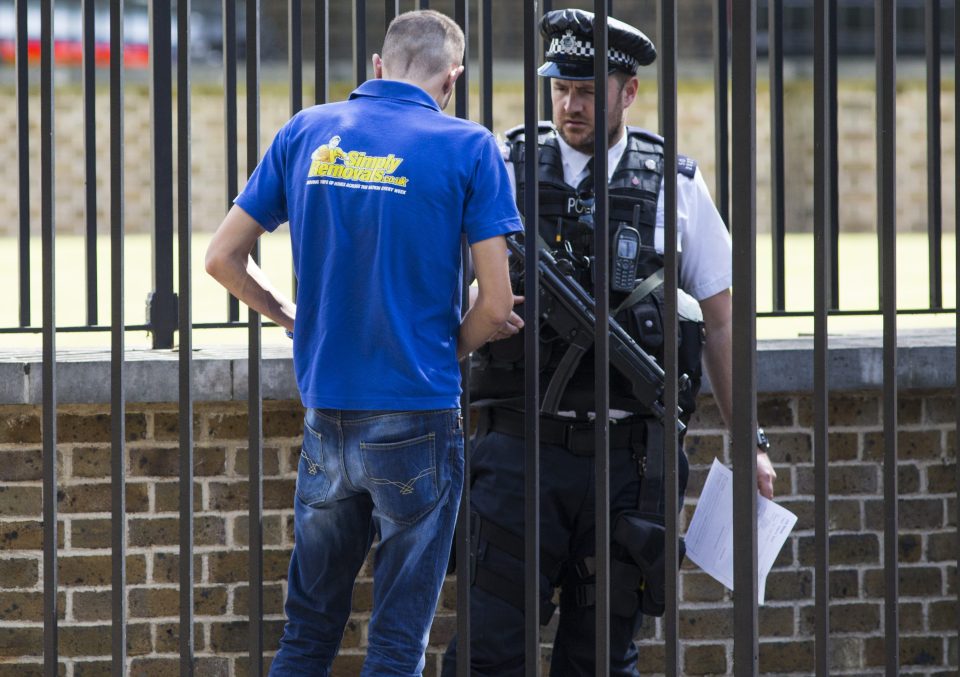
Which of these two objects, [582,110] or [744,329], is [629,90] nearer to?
[582,110]

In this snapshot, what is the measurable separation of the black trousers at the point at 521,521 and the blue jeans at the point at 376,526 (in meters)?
0.63

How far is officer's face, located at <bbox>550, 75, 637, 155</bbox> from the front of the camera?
316 centimetres

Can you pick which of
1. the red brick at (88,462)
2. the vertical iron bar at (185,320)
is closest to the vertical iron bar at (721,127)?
the vertical iron bar at (185,320)

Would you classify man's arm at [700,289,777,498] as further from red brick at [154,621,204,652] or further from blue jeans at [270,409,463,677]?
red brick at [154,621,204,652]

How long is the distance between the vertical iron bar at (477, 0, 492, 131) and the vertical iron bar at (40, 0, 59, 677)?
1510mm

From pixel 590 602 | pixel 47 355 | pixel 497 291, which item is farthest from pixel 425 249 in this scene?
pixel 590 602

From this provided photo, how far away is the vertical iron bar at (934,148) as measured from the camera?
13.1 ft

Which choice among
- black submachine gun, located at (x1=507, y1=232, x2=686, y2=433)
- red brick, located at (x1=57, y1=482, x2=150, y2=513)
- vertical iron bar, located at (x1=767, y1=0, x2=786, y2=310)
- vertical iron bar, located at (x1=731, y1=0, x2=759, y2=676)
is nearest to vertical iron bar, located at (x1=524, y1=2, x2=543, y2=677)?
vertical iron bar, located at (x1=731, y1=0, x2=759, y2=676)

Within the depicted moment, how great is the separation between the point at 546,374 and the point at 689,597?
1212mm

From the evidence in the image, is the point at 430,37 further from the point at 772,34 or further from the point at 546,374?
the point at 772,34

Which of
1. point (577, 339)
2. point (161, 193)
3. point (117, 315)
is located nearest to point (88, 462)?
point (161, 193)

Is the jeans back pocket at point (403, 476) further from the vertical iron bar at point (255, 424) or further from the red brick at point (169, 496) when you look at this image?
the red brick at point (169, 496)

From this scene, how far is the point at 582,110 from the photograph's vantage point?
3178 mm

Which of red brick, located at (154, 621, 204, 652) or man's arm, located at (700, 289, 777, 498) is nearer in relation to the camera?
man's arm, located at (700, 289, 777, 498)
